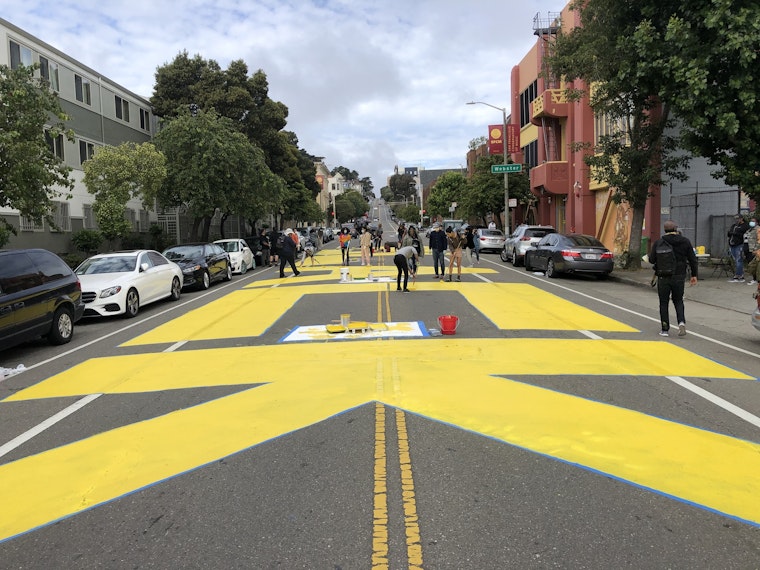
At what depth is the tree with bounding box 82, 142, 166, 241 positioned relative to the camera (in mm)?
22578

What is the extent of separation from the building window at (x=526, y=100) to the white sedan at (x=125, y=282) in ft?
98.6

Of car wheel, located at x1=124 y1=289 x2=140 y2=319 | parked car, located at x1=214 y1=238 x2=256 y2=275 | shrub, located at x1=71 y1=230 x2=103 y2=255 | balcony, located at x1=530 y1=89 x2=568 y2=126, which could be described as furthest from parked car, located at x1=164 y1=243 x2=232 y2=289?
balcony, located at x1=530 y1=89 x2=568 y2=126

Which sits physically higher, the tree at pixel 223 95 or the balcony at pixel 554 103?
the tree at pixel 223 95

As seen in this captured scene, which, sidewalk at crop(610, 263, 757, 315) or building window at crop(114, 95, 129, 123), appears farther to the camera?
building window at crop(114, 95, 129, 123)

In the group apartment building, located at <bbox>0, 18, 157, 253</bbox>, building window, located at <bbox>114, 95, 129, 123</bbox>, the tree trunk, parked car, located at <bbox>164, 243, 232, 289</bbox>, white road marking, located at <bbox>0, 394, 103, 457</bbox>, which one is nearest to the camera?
white road marking, located at <bbox>0, 394, 103, 457</bbox>

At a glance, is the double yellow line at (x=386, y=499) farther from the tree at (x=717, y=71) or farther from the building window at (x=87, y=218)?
the building window at (x=87, y=218)

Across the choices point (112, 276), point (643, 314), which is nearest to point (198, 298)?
point (112, 276)

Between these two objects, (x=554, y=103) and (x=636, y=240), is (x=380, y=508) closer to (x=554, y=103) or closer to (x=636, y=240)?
(x=636, y=240)

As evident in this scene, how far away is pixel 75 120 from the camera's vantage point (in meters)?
28.1

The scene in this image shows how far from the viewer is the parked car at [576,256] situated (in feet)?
62.4

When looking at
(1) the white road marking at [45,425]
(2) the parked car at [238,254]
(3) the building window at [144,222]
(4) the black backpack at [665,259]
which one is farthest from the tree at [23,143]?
(3) the building window at [144,222]

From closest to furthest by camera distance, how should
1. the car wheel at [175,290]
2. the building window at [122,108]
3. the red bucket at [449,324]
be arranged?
the red bucket at [449,324] → the car wheel at [175,290] → the building window at [122,108]

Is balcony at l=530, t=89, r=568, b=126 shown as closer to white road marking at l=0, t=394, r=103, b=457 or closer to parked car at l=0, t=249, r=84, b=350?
parked car at l=0, t=249, r=84, b=350

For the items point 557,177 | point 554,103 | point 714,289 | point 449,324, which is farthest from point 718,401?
point 554,103
